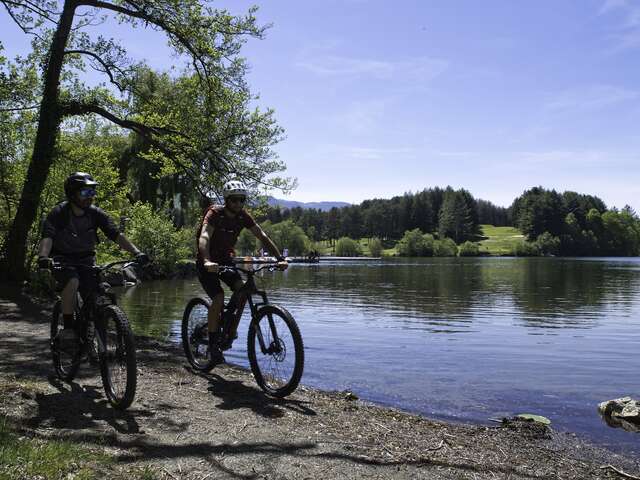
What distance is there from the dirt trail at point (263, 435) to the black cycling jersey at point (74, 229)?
179 centimetres

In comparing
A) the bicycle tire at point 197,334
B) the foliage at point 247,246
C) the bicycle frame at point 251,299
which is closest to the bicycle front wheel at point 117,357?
the bicycle frame at point 251,299

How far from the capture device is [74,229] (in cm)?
713

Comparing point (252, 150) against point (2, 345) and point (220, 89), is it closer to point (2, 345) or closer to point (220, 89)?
point (220, 89)

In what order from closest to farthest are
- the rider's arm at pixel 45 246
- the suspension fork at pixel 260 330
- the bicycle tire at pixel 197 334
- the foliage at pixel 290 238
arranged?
the rider's arm at pixel 45 246, the suspension fork at pixel 260 330, the bicycle tire at pixel 197 334, the foliage at pixel 290 238

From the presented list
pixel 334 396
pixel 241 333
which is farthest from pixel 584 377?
pixel 241 333

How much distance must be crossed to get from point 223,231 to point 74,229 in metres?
2.08

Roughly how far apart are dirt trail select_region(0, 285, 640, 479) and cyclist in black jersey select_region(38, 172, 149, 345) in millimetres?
1190

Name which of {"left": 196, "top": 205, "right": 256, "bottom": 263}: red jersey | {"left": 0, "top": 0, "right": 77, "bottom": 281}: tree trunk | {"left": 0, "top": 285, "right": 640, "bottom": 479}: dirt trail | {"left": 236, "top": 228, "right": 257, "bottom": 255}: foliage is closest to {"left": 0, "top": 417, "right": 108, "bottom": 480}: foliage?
{"left": 0, "top": 285, "right": 640, "bottom": 479}: dirt trail

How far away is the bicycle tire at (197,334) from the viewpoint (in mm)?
9008

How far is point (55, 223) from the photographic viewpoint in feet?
22.9

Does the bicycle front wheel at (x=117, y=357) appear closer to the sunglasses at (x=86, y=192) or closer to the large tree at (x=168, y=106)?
the sunglasses at (x=86, y=192)

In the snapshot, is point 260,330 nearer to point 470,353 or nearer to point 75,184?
point 75,184

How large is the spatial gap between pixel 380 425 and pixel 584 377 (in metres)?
8.91

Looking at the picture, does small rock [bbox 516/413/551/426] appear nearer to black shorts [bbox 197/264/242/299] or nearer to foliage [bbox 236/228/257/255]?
black shorts [bbox 197/264/242/299]
